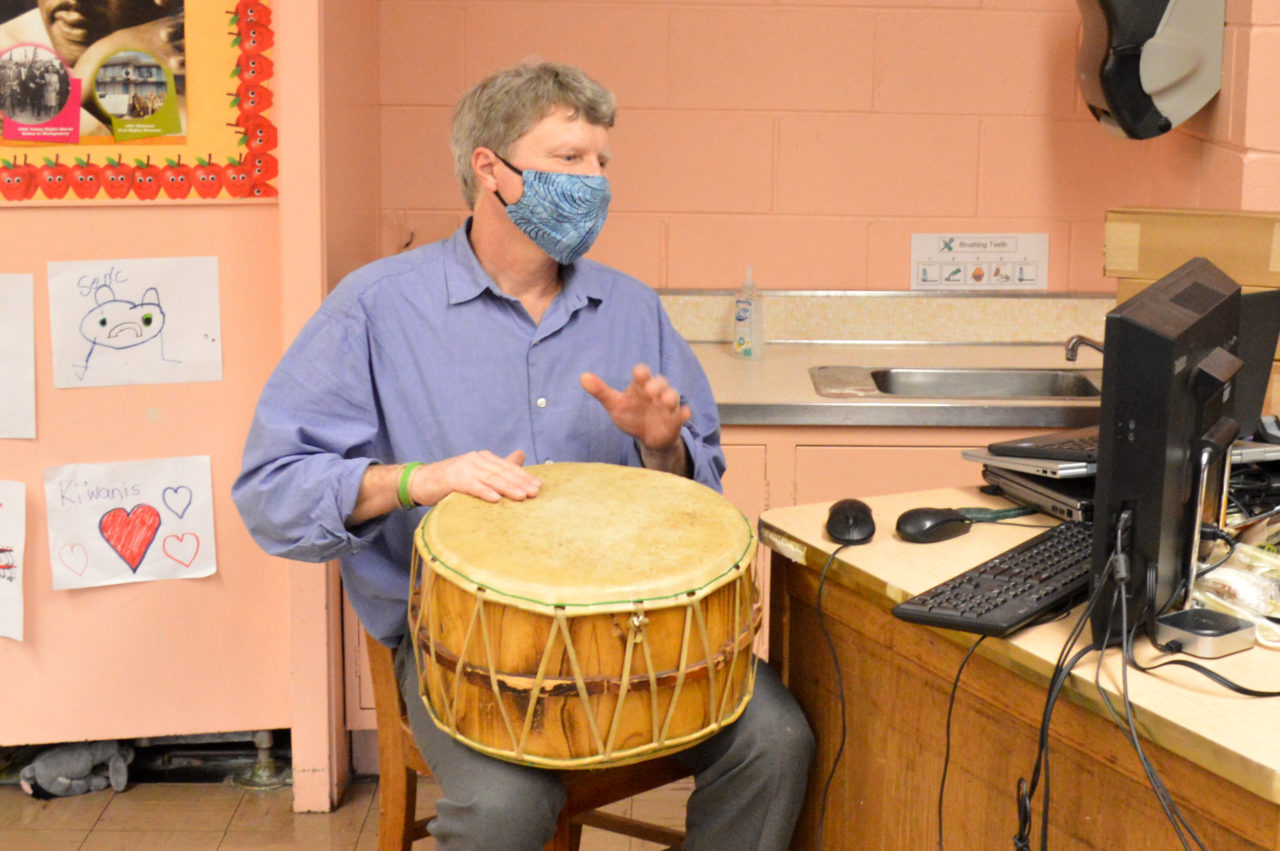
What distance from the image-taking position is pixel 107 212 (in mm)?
2512

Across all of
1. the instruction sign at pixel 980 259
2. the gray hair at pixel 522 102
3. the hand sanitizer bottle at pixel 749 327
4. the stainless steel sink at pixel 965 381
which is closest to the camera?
the gray hair at pixel 522 102

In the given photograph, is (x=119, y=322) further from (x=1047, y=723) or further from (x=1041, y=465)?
(x=1047, y=723)

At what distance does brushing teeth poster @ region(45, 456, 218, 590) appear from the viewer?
2576mm

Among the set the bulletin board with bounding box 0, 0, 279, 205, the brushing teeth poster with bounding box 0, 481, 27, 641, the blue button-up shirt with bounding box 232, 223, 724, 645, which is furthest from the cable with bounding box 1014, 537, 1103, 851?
the brushing teeth poster with bounding box 0, 481, 27, 641

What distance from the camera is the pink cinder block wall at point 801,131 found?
310 centimetres

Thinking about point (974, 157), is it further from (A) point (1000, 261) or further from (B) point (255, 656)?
(B) point (255, 656)

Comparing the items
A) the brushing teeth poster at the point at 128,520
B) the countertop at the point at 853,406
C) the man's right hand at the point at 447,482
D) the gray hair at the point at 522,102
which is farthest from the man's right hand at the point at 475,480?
the brushing teeth poster at the point at 128,520

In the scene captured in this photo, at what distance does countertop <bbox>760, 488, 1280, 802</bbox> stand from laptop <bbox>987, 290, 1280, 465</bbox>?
11 cm

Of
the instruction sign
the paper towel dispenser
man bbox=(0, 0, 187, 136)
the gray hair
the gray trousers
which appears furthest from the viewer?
the instruction sign

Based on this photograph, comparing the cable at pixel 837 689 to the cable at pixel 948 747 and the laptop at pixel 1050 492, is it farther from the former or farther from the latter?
the laptop at pixel 1050 492

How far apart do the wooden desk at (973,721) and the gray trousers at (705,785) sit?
10 centimetres

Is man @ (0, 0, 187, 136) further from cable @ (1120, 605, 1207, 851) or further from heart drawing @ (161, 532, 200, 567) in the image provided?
cable @ (1120, 605, 1207, 851)

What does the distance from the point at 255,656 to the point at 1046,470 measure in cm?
171

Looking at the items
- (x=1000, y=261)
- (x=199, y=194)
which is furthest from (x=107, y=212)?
(x=1000, y=261)
